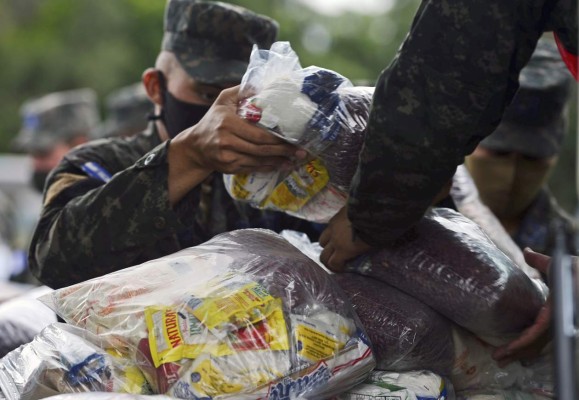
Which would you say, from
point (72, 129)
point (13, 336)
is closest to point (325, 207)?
point (13, 336)

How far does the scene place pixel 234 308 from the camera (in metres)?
1.90

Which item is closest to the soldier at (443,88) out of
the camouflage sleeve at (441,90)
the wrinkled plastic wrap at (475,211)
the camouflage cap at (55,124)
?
the camouflage sleeve at (441,90)

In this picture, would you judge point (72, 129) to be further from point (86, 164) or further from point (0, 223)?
point (86, 164)

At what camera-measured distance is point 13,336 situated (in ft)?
9.71

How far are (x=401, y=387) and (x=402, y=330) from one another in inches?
5.1

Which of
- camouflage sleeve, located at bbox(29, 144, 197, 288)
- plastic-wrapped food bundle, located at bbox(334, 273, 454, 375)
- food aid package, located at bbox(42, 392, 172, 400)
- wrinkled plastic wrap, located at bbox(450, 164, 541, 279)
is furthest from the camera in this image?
wrinkled plastic wrap, located at bbox(450, 164, 541, 279)

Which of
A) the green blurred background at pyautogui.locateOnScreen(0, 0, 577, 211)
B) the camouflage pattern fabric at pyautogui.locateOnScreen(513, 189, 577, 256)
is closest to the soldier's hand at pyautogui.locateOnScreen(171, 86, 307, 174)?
the camouflage pattern fabric at pyautogui.locateOnScreen(513, 189, 577, 256)

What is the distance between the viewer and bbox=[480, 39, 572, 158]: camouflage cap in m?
3.51

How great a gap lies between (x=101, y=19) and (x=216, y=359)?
3036 cm

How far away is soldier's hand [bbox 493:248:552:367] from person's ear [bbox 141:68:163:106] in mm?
1372

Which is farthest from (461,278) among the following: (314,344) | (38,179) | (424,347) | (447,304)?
(38,179)

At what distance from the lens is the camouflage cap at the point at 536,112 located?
11.5ft

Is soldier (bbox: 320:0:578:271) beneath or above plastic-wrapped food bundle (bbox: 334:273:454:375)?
above

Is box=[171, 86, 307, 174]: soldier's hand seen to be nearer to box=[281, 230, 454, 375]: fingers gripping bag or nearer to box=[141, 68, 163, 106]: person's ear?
box=[281, 230, 454, 375]: fingers gripping bag
